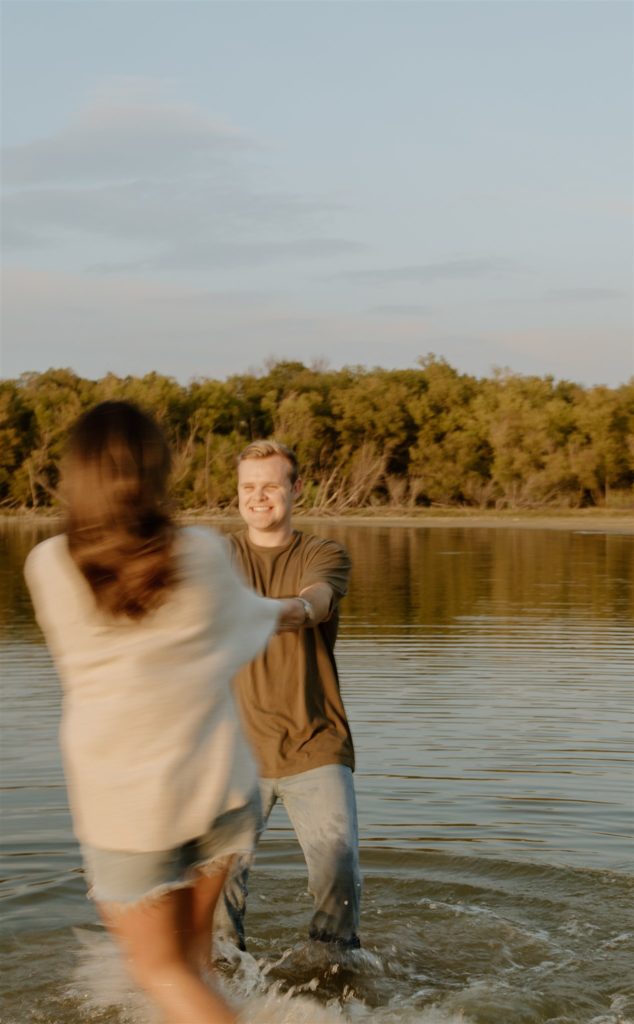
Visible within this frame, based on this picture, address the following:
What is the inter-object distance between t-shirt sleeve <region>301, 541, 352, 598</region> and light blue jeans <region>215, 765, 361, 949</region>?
1.95 ft

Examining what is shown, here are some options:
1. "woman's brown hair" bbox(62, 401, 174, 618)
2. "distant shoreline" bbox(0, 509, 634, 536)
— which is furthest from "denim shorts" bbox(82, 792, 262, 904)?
"distant shoreline" bbox(0, 509, 634, 536)

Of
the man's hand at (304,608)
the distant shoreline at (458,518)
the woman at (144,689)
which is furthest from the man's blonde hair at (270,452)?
the distant shoreline at (458,518)

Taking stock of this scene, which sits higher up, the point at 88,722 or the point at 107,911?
the point at 88,722

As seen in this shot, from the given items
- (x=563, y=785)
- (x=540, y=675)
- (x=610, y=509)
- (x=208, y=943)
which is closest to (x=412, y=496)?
(x=610, y=509)

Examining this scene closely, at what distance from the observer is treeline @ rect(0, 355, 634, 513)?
202 ft

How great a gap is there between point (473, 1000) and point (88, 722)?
7.69 feet

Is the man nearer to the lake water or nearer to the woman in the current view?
the lake water

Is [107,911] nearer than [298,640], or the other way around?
[107,911]

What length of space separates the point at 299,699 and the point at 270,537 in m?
0.57

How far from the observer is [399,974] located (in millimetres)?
4727

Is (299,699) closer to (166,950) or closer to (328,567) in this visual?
(328,567)

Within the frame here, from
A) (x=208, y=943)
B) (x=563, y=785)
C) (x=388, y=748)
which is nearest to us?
(x=208, y=943)

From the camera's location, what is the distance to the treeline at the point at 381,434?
6147 centimetres

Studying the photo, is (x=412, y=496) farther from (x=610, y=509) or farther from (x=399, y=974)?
(x=399, y=974)
